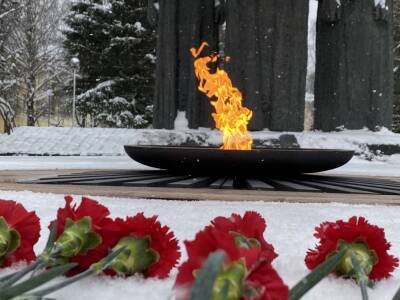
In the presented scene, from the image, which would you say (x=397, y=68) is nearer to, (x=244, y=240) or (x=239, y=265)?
(x=244, y=240)

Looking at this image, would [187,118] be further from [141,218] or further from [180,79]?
[141,218]

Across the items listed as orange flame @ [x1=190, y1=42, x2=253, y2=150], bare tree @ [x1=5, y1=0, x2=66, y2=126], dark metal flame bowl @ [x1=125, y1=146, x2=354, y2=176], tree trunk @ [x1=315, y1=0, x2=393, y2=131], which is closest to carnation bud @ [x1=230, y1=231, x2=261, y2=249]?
dark metal flame bowl @ [x1=125, y1=146, x2=354, y2=176]

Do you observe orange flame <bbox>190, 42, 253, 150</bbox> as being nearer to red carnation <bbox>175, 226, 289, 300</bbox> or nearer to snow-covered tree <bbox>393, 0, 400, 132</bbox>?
red carnation <bbox>175, 226, 289, 300</bbox>

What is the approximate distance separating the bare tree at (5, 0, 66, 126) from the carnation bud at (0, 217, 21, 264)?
16.8 m

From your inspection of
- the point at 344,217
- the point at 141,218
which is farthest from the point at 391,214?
the point at 141,218

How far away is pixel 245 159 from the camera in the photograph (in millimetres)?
2225

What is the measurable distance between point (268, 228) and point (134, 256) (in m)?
0.57

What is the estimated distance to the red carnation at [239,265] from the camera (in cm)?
38

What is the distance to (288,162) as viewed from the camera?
2281mm

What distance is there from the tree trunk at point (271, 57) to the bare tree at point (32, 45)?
1299 cm

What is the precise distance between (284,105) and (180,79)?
1.23 metres

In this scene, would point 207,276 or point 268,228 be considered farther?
point 268,228

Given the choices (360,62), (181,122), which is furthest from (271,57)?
(181,122)

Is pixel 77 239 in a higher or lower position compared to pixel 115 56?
lower
